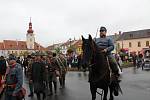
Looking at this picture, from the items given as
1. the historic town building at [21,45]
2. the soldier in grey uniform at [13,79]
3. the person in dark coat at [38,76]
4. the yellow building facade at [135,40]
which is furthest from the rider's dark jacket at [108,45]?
the historic town building at [21,45]

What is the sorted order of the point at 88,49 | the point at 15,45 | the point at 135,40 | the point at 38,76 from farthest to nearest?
the point at 15,45 → the point at 135,40 → the point at 38,76 → the point at 88,49

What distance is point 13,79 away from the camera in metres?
9.46

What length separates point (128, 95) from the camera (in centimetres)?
1420

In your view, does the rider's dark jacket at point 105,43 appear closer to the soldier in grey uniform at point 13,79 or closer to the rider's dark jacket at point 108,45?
the rider's dark jacket at point 108,45

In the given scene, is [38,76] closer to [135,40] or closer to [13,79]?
[13,79]

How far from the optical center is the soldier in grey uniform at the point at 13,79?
9298mm

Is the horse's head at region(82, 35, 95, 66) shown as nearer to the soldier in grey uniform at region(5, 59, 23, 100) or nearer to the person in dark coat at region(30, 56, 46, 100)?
the soldier in grey uniform at region(5, 59, 23, 100)

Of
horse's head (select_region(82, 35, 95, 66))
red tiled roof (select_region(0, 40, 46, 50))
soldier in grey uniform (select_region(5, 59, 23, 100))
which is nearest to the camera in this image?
soldier in grey uniform (select_region(5, 59, 23, 100))

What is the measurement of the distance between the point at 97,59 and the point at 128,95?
483cm

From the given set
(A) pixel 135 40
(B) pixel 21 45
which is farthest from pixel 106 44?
(B) pixel 21 45

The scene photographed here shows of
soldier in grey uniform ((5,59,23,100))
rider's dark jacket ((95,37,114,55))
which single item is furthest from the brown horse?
soldier in grey uniform ((5,59,23,100))

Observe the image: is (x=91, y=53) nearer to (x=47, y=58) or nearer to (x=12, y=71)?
(x=12, y=71)

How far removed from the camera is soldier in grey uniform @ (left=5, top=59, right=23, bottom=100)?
930 centimetres

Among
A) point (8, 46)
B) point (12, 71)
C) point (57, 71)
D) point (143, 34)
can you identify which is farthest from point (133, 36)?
point (12, 71)
